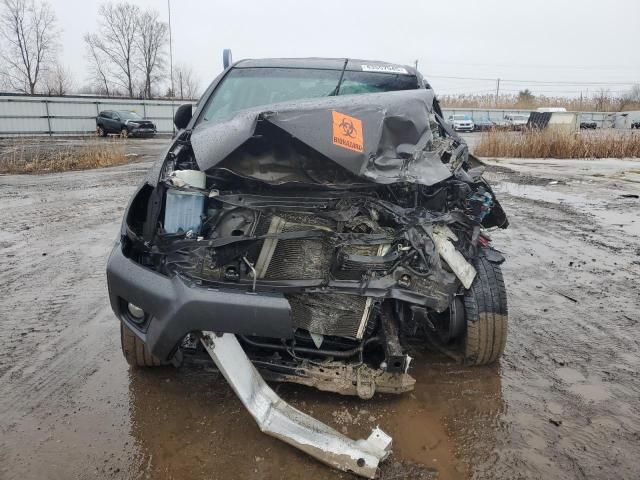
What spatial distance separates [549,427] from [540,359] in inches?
28.9

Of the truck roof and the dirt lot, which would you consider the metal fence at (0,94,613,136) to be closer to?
the dirt lot

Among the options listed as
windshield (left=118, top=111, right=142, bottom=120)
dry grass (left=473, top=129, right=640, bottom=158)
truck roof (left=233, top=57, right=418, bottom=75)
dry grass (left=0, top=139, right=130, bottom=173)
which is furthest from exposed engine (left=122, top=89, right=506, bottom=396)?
windshield (left=118, top=111, right=142, bottom=120)

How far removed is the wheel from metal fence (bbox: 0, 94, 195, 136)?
26195 mm

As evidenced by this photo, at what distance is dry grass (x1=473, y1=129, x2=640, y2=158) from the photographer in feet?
51.7

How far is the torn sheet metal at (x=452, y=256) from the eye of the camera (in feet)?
8.28

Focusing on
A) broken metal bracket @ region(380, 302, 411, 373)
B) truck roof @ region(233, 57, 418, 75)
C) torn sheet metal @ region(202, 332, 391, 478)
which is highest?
truck roof @ region(233, 57, 418, 75)

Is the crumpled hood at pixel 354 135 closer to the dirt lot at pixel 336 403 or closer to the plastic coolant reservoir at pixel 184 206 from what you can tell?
the plastic coolant reservoir at pixel 184 206

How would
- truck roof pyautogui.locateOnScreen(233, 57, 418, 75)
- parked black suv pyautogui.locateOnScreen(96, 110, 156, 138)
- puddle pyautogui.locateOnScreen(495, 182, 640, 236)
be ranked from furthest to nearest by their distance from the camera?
parked black suv pyautogui.locateOnScreen(96, 110, 156, 138) → puddle pyautogui.locateOnScreen(495, 182, 640, 236) → truck roof pyautogui.locateOnScreen(233, 57, 418, 75)

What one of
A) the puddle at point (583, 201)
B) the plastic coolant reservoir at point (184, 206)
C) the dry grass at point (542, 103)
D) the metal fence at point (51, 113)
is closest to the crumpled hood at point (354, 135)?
the plastic coolant reservoir at point (184, 206)

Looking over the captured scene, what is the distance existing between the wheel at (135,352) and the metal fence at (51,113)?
85.9ft

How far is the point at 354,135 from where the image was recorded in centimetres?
250

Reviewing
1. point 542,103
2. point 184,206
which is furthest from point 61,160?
point 542,103

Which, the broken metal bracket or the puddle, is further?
the puddle

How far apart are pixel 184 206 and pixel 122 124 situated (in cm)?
2457
